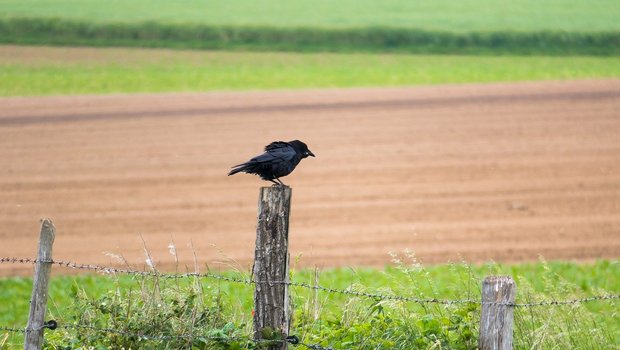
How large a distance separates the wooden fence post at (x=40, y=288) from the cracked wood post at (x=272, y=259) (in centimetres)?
123

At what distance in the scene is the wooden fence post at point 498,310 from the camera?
608 cm

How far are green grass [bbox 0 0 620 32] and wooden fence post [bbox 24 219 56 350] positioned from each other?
2948 centimetres

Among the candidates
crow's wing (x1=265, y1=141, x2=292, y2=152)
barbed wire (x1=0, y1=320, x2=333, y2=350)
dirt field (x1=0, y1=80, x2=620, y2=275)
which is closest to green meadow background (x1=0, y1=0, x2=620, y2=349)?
dirt field (x1=0, y1=80, x2=620, y2=275)

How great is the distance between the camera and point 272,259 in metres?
6.64

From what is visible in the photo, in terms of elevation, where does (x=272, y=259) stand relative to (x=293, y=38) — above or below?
below

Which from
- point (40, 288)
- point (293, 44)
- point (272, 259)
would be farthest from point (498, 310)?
point (293, 44)

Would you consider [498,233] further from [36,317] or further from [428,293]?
[36,317]

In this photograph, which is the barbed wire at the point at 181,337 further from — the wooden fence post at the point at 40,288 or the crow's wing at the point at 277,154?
the crow's wing at the point at 277,154

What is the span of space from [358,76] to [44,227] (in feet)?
83.5

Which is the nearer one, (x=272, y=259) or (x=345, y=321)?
(x=272, y=259)

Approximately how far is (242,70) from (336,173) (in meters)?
12.1

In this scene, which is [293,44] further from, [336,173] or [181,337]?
[181,337]

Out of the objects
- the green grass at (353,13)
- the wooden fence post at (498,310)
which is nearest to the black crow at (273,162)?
the wooden fence post at (498,310)

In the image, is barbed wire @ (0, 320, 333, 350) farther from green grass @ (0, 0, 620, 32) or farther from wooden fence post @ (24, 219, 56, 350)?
green grass @ (0, 0, 620, 32)
